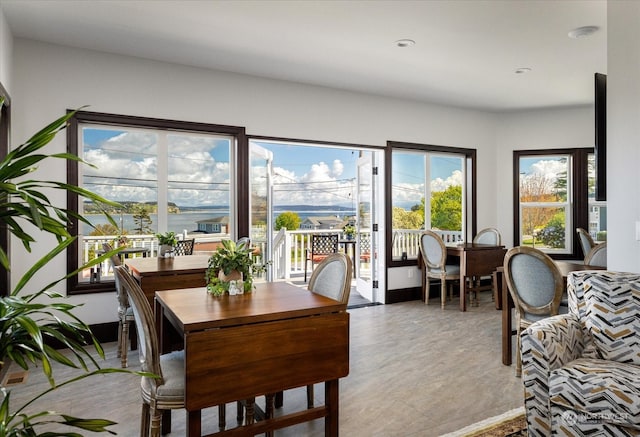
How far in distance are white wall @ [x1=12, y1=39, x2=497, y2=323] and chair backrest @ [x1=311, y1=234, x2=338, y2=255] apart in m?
2.32

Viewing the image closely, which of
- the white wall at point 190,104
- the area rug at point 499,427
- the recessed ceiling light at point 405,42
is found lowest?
the area rug at point 499,427

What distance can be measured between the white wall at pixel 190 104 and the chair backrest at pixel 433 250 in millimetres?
1377

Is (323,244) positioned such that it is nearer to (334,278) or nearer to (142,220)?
(142,220)

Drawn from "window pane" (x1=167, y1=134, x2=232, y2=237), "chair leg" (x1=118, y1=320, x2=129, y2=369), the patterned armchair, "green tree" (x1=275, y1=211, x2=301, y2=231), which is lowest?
"chair leg" (x1=118, y1=320, x2=129, y2=369)

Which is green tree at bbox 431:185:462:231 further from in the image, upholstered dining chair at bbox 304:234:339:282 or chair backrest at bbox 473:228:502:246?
upholstered dining chair at bbox 304:234:339:282

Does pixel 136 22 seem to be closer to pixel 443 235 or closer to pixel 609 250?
pixel 609 250

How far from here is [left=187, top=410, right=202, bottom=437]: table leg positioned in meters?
1.74

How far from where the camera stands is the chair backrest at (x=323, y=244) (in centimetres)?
733

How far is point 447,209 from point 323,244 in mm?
2154

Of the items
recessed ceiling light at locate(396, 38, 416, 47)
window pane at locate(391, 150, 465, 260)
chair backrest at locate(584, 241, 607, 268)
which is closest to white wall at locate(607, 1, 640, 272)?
chair backrest at locate(584, 241, 607, 268)

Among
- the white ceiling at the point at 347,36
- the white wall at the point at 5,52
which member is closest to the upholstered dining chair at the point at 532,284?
the white ceiling at the point at 347,36

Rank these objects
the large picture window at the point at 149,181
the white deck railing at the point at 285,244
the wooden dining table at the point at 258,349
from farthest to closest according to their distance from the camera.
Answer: the white deck railing at the point at 285,244
the large picture window at the point at 149,181
the wooden dining table at the point at 258,349

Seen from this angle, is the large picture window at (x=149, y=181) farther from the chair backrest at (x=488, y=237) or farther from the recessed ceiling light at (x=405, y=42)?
the chair backrest at (x=488, y=237)

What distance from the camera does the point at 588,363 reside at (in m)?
2.02
